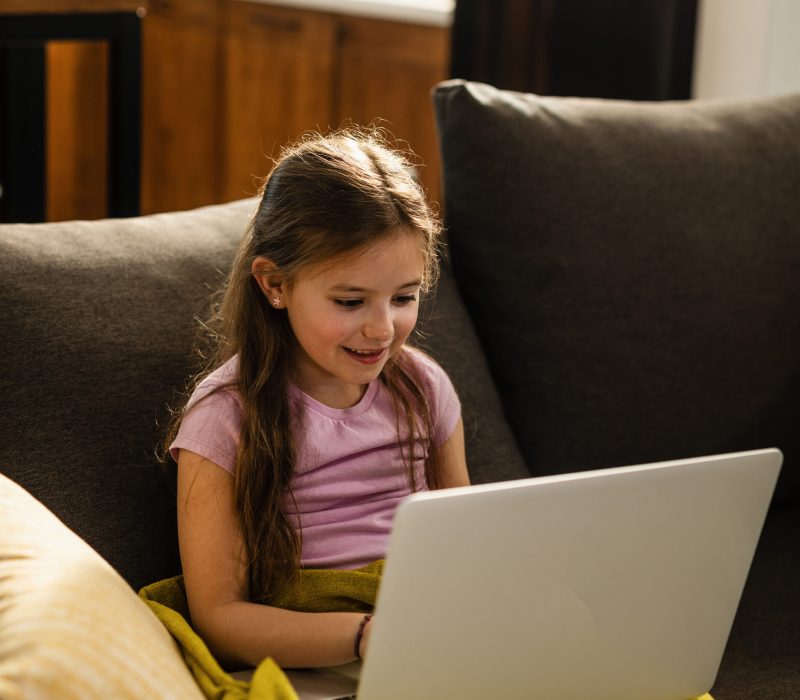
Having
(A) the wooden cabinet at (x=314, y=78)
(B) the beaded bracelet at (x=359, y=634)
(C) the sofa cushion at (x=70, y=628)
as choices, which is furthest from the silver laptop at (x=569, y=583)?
(A) the wooden cabinet at (x=314, y=78)

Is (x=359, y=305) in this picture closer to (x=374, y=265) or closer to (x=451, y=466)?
(x=374, y=265)

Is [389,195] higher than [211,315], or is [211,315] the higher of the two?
[389,195]

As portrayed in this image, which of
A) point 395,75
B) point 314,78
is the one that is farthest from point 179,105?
point 395,75

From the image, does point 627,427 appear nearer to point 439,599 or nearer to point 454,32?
point 439,599

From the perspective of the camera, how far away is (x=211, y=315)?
1280 millimetres

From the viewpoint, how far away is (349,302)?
1120 millimetres

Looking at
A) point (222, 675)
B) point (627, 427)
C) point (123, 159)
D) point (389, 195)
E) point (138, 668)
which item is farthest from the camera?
point (123, 159)

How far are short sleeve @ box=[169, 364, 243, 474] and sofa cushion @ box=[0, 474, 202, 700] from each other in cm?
18

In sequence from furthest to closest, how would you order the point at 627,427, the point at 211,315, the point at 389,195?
the point at 627,427, the point at 211,315, the point at 389,195

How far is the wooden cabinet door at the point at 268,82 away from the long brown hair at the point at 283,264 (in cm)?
277

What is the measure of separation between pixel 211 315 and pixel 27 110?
177 cm

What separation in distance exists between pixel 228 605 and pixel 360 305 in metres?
0.32

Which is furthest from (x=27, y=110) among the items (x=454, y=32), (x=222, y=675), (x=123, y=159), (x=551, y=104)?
(x=222, y=675)

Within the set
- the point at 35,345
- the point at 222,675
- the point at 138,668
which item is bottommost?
the point at 222,675
